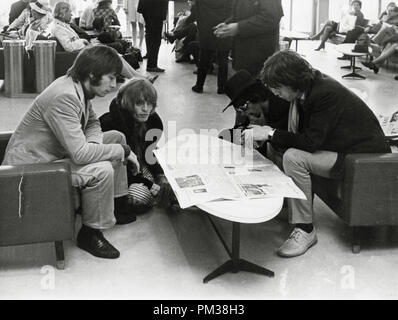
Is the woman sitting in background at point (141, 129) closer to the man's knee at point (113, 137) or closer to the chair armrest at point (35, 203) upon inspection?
the man's knee at point (113, 137)

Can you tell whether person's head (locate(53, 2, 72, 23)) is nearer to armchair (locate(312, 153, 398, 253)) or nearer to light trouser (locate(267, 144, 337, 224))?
light trouser (locate(267, 144, 337, 224))

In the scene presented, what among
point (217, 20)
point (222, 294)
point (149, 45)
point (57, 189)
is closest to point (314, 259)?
point (222, 294)

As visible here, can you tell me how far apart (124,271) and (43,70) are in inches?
205

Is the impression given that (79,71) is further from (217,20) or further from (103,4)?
(103,4)

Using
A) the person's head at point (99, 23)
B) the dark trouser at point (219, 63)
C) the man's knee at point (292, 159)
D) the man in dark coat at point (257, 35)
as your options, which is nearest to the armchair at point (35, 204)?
the man's knee at point (292, 159)

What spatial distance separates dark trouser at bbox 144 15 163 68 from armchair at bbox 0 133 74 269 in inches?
262

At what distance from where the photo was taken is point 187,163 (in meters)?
3.45

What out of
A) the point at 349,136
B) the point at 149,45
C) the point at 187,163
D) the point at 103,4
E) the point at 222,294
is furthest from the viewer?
the point at 103,4

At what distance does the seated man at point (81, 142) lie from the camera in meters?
3.04

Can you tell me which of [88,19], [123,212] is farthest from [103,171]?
[88,19]

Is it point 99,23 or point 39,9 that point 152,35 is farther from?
point 39,9

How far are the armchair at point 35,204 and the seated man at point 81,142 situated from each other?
179 millimetres

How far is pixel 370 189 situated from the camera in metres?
3.10

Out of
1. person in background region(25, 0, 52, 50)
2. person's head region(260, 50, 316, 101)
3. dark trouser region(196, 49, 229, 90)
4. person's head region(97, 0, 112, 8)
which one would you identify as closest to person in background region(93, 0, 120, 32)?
person's head region(97, 0, 112, 8)
